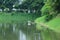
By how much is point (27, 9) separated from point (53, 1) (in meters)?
34.8

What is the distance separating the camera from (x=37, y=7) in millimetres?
65938

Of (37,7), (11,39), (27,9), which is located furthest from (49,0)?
(27,9)

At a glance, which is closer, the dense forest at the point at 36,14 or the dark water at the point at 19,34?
the dark water at the point at 19,34

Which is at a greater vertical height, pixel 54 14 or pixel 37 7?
pixel 37 7

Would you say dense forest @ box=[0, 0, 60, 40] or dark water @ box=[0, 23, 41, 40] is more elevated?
dense forest @ box=[0, 0, 60, 40]

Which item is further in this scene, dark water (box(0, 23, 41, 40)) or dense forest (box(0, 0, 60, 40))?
dense forest (box(0, 0, 60, 40))

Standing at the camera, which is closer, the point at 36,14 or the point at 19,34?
the point at 19,34

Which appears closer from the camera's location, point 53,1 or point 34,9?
point 53,1

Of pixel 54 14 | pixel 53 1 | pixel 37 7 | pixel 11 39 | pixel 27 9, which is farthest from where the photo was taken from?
pixel 27 9

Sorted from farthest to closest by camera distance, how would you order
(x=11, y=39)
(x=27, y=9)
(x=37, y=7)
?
(x=27, y=9) → (x=37, y=7) → (x=11, y=39)

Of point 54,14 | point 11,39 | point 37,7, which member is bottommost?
point 11,39

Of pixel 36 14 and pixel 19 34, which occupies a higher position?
pixel 36 14

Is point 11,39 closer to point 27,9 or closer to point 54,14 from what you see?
point 54,14

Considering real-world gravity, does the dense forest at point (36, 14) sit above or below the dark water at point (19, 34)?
above
